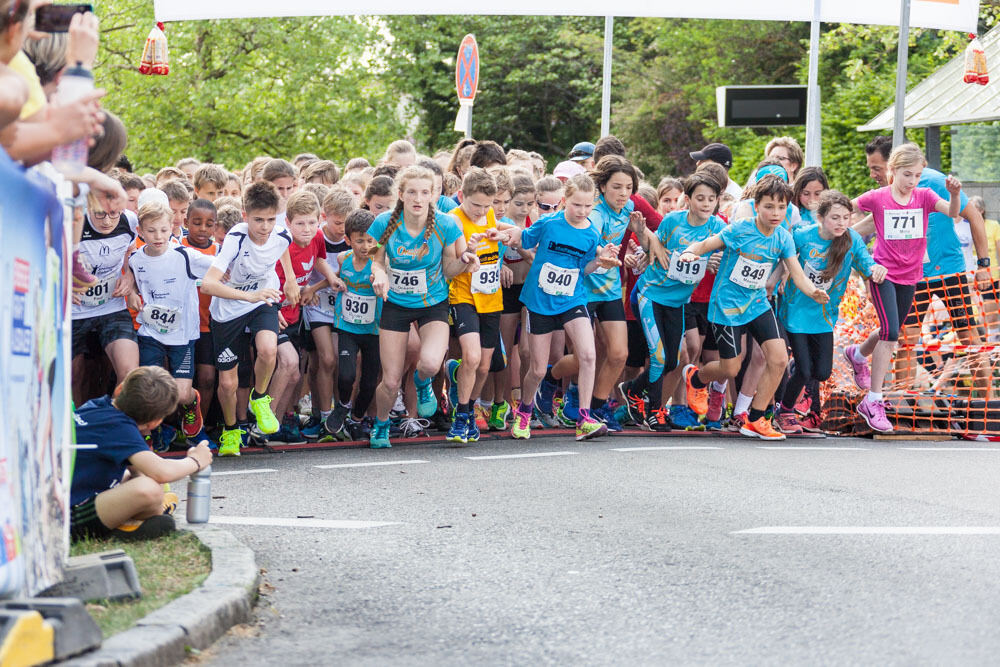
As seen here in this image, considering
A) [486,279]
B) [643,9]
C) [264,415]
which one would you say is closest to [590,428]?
[486,279]

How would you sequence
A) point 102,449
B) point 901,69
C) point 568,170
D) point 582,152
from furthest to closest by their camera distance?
1. point 901,69
2. point 582,152
3. point 568,170
4. point 102,449

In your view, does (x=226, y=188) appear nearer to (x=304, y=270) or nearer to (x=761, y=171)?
(x=304, y=270)

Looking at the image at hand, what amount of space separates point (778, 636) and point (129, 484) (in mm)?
2772

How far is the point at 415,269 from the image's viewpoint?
1034cm

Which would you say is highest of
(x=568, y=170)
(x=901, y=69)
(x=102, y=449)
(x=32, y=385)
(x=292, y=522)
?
(x=901, y=69)

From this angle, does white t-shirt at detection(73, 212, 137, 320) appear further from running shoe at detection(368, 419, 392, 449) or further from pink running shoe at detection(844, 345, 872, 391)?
pink running shoe at detection(844, 345, 872, 391)

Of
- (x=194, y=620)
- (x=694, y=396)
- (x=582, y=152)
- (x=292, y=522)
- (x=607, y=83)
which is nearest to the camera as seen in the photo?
(x=194, y=620)

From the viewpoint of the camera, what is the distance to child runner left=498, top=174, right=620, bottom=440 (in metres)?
10.8

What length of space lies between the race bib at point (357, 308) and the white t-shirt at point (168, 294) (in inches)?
45.0

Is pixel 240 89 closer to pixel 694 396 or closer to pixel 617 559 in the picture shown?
pixel 694 396

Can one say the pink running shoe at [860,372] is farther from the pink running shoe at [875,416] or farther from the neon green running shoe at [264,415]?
the neon green running shoe at [264,415]

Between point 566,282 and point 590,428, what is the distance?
1.09 m

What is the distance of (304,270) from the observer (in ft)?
34.7

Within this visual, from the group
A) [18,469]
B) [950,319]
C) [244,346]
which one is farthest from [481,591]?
[950,319]
